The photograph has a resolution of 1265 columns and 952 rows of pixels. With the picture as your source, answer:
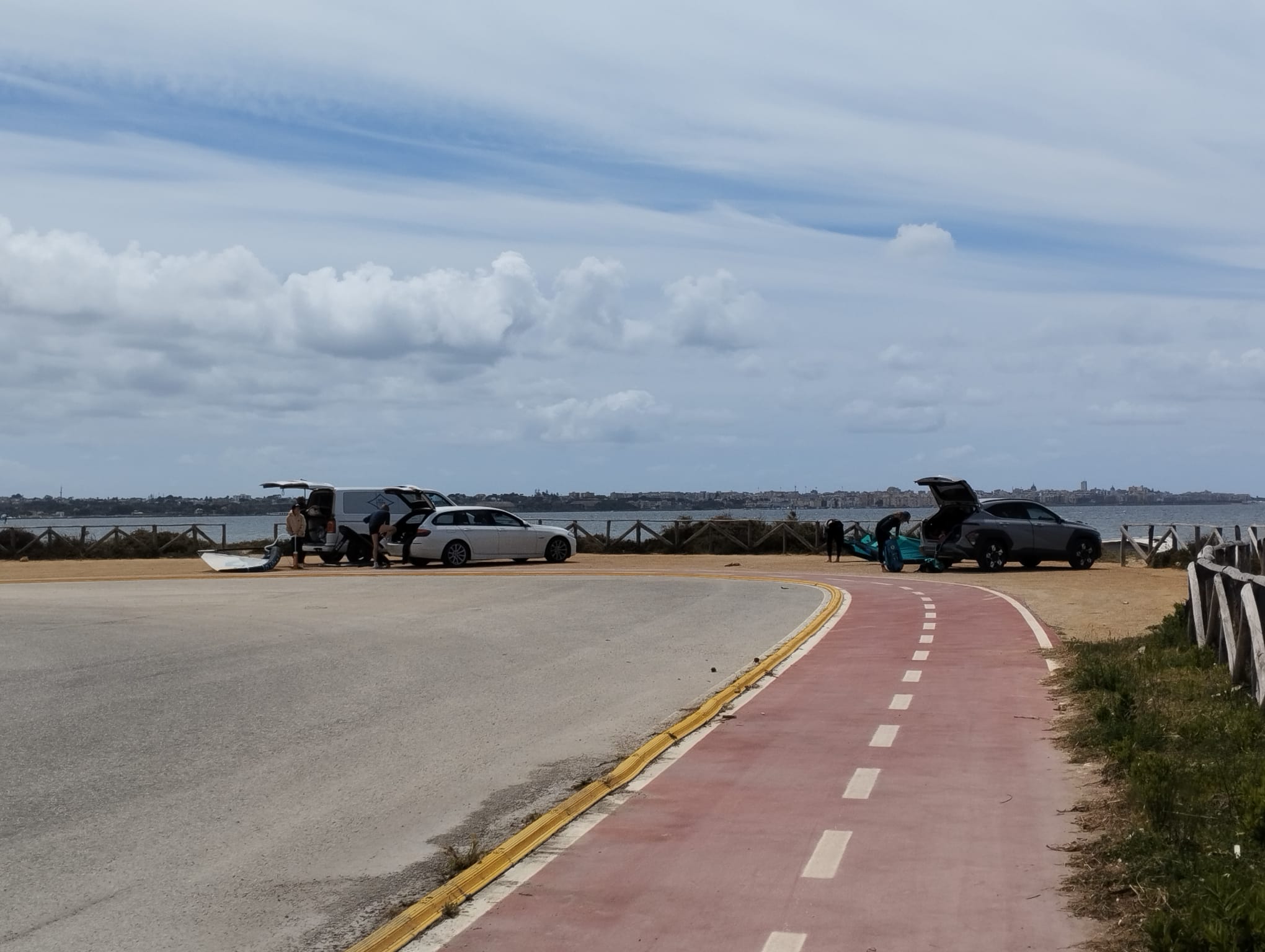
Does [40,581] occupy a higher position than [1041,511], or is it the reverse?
[1041,511]

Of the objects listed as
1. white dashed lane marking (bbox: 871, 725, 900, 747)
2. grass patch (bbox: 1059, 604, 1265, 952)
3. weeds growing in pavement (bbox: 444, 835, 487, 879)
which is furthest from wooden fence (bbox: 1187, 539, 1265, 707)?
weeds growing in pavement (bbox: 444, 835, 487, 879)

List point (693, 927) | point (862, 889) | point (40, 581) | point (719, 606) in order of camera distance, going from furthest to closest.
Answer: point (40, 581)
point (719, 606)
point (862, 889)
point (693, 927)

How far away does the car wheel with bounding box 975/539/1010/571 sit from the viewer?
31.4 m

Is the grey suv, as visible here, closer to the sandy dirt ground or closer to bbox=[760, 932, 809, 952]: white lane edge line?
the sandy dirt ground

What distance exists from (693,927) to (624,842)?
1336 millimetres

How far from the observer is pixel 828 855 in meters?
6.34

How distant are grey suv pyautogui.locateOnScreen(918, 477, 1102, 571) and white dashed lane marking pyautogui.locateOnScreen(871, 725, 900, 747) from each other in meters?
21.6

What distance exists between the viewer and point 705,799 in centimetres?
757

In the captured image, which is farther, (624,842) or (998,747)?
(998,747)

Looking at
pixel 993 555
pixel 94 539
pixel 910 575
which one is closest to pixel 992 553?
pixel 993 555

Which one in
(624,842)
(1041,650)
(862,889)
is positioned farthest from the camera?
(1041,650)

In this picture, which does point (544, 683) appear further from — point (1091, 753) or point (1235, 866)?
point (1235, 866)

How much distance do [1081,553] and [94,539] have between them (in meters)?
31.8

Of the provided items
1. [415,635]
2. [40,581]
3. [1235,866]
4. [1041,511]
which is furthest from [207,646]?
[1041,511]
